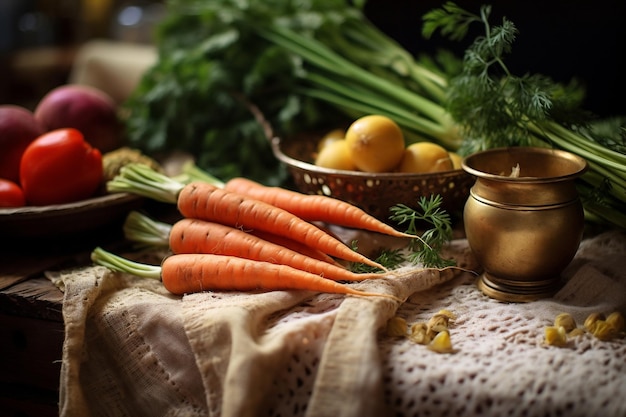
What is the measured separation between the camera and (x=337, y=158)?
117 cm

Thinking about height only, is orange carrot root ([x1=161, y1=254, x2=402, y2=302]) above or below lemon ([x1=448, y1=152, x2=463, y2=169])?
below

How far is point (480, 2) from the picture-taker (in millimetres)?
1950

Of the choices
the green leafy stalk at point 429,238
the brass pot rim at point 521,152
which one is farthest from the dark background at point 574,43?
the green leafy stalk at point 429,238

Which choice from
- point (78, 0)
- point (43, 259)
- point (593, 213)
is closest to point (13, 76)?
point (78, 0)

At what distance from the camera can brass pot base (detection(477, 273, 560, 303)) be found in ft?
3.08

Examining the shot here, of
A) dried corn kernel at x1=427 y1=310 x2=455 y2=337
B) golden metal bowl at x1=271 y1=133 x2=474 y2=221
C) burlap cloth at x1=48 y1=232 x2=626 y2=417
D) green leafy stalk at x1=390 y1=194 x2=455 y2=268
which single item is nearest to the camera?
burlap cloth at x1=48 y1=232 x2=626 y2=417

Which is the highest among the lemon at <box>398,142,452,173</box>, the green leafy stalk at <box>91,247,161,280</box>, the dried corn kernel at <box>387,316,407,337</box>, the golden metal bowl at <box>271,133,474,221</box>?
the lemon at <box>398,142,452,173</box>

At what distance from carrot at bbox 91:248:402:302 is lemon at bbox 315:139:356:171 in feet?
1.00

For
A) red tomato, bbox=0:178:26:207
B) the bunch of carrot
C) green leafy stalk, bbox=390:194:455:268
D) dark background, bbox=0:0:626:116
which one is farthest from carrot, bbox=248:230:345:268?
dark background, bbox=0:0:626:116

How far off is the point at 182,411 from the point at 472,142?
678mm

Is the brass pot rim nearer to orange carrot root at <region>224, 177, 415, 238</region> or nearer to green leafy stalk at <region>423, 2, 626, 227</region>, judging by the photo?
green leafy stalk at <region>423, 2, 626, 227</region>

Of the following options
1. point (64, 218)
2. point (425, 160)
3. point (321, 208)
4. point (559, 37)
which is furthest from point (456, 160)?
point (559, 37)

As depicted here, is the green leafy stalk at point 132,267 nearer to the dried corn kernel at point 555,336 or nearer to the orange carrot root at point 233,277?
the orange carrot root at point 233,277

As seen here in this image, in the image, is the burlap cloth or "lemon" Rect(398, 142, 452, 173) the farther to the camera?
"lemon" Rect(398, 142, 452, 173)
